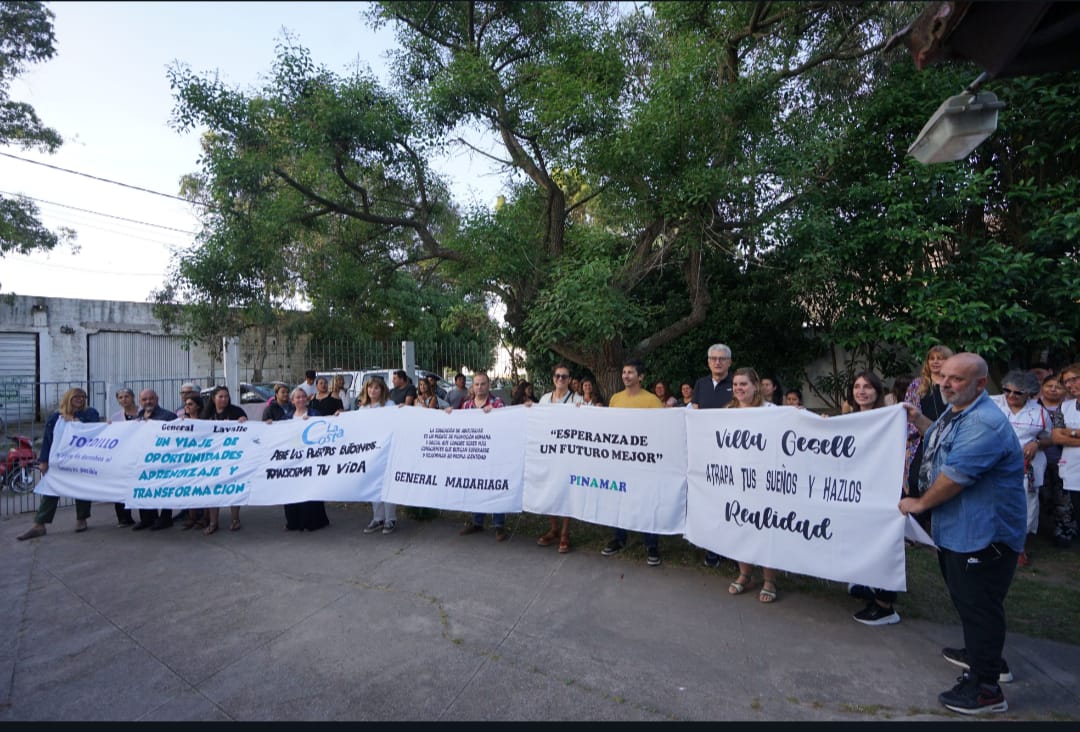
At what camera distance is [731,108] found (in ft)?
22.2

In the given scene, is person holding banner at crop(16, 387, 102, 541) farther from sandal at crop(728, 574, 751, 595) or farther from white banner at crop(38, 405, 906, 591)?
sandal at crop(728, 574, 751, 595)

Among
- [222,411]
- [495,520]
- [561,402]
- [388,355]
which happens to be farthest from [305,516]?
[388,355]

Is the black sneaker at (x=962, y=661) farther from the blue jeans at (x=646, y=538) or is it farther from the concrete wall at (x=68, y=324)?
the concrete wall at (x=68, y=324)

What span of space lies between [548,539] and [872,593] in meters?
2.92

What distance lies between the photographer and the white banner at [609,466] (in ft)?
16.6

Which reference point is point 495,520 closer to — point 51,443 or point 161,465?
point 161,465

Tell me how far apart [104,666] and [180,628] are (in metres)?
0.52

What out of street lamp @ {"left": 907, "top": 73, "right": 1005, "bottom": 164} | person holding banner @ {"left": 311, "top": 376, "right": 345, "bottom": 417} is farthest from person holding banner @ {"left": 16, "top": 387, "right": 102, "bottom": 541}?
street lamp @ {"left": 907, "top": 73, "right": 1005, "bottom": 164}

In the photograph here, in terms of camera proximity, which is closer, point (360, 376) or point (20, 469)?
point (20, 469)

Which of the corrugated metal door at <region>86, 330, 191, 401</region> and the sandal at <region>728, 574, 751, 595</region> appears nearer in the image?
the sandal at <region>728, 574, 751, 595</region>

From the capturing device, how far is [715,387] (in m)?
5.46

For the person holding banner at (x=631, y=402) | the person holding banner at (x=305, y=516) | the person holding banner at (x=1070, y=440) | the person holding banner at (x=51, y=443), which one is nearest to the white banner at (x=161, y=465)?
the person holding banner at (x=51, y=443)

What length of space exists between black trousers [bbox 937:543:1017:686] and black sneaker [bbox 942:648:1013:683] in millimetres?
241

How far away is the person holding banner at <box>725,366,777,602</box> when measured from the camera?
14.6 feet
